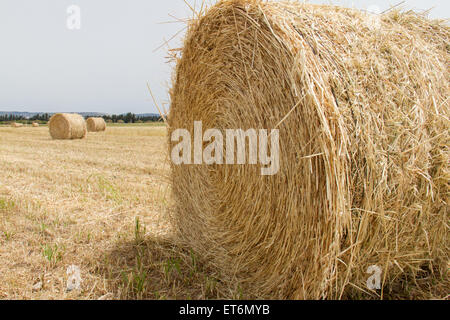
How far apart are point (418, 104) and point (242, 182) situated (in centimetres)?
134

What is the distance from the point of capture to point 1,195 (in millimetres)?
5012

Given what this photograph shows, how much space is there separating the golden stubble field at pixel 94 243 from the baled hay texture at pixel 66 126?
335 inches

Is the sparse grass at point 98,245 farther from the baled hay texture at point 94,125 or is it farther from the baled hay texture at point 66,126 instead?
the baled hay texture at point 94,125

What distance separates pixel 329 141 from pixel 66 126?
1391 centimetres

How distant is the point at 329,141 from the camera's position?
2.04m

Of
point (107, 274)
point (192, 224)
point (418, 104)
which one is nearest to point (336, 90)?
point (418, 104)
